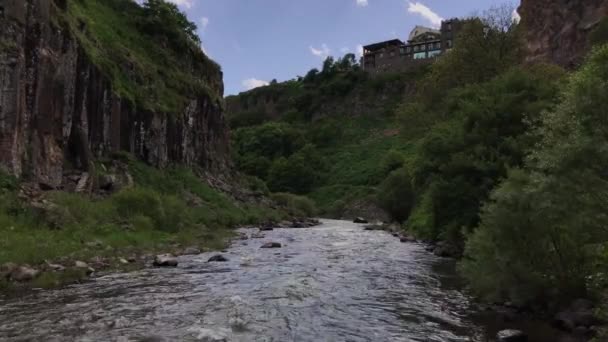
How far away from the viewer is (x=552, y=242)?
13.8 meters

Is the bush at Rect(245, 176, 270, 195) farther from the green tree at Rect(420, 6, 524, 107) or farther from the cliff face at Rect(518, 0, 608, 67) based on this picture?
the cliff face at Rect(518, 0, 608, 67)

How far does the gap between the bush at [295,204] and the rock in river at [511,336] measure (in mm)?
60717

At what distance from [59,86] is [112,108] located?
27.9ft

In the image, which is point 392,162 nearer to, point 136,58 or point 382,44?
point 136,58

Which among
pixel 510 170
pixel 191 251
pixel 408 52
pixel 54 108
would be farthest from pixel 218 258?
pixel 408 52

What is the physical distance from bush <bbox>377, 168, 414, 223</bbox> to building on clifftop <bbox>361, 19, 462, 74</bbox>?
90.0 meters

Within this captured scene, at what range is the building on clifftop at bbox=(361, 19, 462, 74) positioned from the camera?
489 feet

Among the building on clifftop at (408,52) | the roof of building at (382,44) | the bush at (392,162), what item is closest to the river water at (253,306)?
the bush at (392,162)

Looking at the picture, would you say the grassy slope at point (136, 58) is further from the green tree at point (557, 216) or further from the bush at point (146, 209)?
the green tree at point (557, 216)

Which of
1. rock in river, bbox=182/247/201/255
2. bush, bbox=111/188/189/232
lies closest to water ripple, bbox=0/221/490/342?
rock in river, bbox=182/247/201/255

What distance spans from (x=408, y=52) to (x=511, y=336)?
154212 millimetres

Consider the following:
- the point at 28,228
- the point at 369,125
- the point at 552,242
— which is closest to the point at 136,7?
the point at 28,228

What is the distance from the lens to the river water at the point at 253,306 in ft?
39.4

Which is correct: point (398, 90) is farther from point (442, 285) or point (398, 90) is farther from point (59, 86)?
point (442, 285)
